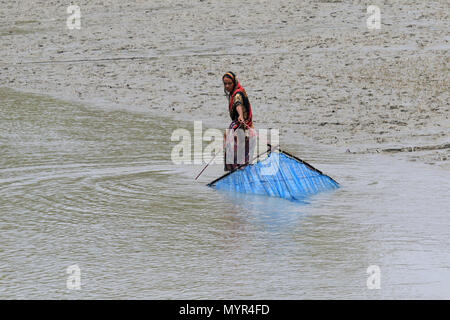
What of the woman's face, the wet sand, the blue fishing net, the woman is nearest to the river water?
the blue fishing net

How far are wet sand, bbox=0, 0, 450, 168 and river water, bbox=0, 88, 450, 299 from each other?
2138 mm

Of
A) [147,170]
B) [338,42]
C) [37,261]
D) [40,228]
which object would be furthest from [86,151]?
[338,42]

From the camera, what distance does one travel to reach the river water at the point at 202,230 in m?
6.54

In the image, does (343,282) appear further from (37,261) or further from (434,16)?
(434,16)

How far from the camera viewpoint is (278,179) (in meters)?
10.0

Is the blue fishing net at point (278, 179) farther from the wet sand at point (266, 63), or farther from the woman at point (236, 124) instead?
the wet sand at point (266, 63)

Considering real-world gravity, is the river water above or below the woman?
below

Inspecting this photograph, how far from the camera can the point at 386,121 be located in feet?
47.8

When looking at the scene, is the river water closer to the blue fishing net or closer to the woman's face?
the blue fishing net

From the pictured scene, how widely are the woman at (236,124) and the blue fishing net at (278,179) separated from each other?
44cm

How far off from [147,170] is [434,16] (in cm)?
1106

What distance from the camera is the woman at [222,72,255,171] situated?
10.3 m

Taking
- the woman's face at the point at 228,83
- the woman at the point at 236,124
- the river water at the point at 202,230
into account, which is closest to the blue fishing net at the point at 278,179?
the river water at the point at 202,230

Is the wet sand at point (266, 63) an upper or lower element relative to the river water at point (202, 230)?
upper
